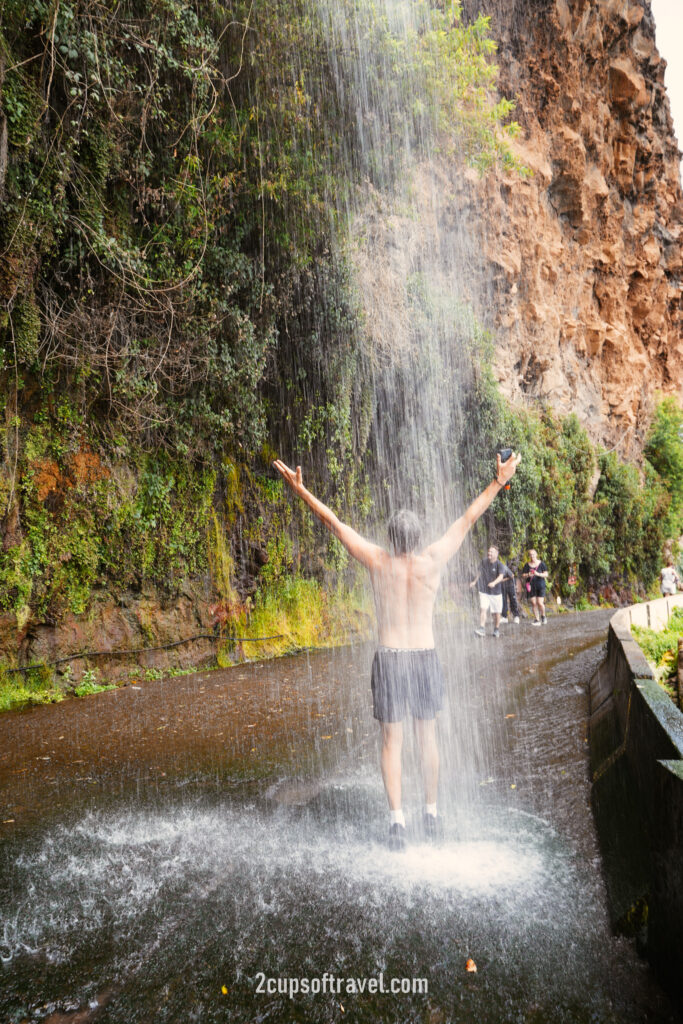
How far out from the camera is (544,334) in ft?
73.9

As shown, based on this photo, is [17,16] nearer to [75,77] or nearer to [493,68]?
[75,77]

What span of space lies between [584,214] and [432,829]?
26308 mm

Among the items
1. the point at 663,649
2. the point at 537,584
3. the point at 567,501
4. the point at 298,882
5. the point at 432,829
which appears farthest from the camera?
the point at 567,501

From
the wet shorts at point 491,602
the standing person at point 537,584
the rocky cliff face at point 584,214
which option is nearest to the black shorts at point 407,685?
the wet shorts at point 491,602

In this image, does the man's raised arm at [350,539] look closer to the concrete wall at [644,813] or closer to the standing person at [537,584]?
the concrete wall at [644,813]

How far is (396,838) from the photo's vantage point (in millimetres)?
3570

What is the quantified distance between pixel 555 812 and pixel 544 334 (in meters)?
21.3

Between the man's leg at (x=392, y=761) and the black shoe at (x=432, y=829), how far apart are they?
0.84 feet

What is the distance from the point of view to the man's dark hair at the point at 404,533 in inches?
147

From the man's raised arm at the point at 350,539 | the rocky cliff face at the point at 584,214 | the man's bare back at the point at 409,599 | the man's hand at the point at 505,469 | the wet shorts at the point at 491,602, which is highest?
the rocky cliff face at the point at 584,214

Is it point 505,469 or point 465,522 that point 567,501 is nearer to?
point 505,469

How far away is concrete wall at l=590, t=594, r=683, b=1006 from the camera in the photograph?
7.89ft

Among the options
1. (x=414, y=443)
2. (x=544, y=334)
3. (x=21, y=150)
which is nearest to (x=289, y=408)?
(x=414, y=443)

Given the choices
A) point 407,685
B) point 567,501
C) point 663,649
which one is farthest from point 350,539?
point 567,501
